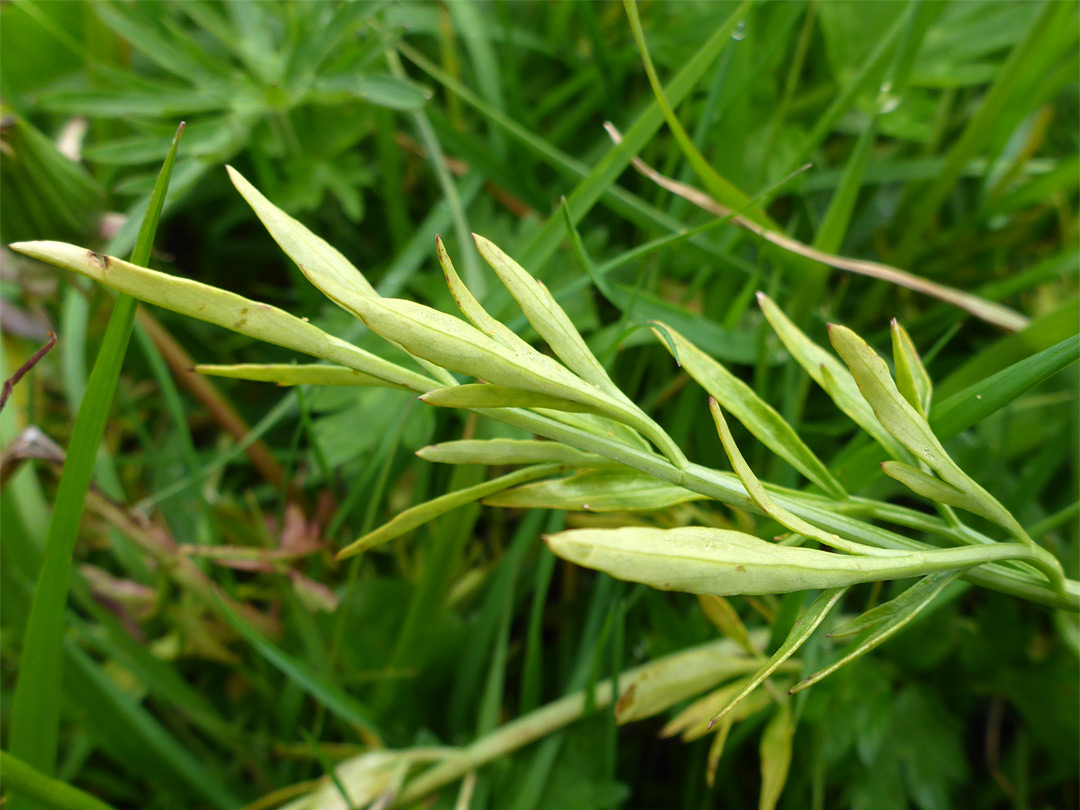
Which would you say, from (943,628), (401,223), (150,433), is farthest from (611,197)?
(150,433)

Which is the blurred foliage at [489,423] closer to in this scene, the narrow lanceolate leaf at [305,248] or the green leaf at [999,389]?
the green leaf at [999,389]

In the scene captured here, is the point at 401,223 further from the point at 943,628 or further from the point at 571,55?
the point at 943,628

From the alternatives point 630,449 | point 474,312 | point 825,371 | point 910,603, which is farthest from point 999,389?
point 474,312

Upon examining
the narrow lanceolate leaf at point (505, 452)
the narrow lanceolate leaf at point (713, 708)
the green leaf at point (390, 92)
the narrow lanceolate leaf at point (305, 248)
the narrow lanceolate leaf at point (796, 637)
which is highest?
the green leaf at point (390, 92)

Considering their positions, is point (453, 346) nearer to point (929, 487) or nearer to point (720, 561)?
point (720, 561)

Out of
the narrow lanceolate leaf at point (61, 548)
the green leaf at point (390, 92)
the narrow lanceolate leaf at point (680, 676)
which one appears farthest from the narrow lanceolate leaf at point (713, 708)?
the green leaf at point (390, 92)
